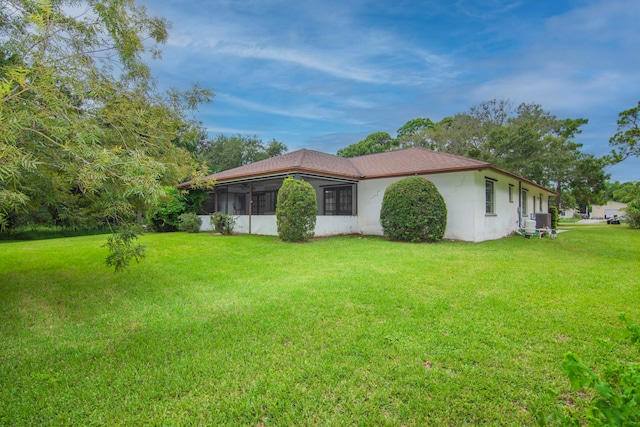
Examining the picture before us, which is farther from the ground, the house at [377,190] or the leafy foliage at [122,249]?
the house at [377,190]

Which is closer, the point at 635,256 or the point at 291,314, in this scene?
the point at 291,314

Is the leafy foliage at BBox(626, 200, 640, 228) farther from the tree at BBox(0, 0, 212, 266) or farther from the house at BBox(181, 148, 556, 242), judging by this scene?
the tree at BBox(0, 0, 212, 266)

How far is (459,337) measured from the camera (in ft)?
10.4

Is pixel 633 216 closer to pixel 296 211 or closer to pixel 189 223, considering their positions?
pixel 296 211

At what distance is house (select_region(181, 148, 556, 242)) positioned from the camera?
37.6 feet

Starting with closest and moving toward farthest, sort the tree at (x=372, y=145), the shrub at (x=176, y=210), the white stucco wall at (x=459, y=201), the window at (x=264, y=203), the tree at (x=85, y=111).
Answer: the tree at (x=85, y=111) < the white stucco wall at (x=459, y=201) < the shrub at (x=176, y=210) < the window at (x=264, y=203) < the tree at (x=372, y=145)

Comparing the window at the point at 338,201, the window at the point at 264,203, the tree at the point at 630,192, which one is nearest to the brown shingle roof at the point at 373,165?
the window at the point at 338,201

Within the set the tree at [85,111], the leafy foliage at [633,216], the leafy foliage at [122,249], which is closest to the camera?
the tree at [85,111]

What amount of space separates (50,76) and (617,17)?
1091cm

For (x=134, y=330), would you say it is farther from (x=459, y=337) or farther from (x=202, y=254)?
(x=202, y=254)

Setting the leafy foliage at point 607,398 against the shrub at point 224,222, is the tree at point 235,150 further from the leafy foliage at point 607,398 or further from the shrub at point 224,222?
the leafy foliage at point 607,398

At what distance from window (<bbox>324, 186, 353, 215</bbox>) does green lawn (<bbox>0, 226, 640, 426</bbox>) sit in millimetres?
8421

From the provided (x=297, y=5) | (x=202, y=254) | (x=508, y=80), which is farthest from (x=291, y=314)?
(x=508, y=80)

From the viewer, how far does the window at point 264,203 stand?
16984 mm
